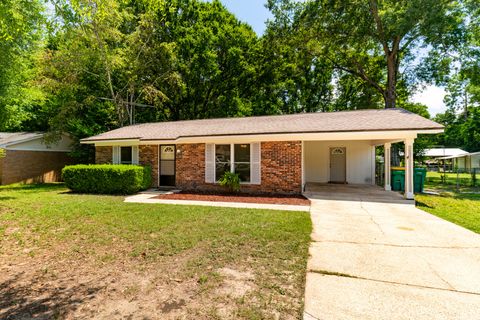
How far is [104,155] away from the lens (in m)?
13.5

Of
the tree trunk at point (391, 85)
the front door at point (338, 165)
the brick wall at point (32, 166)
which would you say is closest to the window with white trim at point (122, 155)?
the brick wall at point (32, 166)

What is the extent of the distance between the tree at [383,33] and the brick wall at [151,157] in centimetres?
1470

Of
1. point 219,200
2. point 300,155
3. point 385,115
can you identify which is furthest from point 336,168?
point 219,200

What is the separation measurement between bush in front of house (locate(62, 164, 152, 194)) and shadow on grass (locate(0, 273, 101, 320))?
7.71m

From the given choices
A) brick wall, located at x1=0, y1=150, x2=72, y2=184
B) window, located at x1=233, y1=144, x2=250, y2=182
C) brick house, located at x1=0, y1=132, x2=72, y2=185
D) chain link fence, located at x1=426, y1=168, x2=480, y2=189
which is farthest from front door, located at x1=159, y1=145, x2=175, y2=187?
chain link fence, located at x1=426, y1=168, x2=480, y2=189

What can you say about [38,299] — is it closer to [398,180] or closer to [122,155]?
[122,155]

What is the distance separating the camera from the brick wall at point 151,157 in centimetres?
1258

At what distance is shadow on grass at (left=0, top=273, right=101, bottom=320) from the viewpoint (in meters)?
2.66

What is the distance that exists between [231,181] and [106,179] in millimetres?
5620

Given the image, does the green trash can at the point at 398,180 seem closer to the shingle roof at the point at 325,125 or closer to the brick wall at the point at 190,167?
the shingle roof at the point at 325,125

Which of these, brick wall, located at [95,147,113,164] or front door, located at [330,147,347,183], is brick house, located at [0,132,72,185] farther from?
front door, located at [330,147,347,183]

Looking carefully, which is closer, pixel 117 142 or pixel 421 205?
pixel 421 205

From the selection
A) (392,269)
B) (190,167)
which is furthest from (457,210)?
(190,167)

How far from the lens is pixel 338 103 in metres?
25.5
